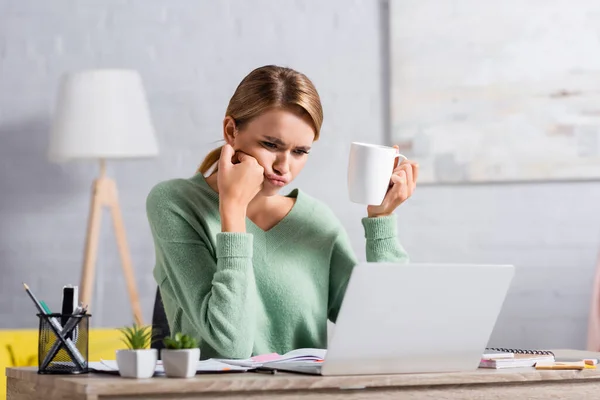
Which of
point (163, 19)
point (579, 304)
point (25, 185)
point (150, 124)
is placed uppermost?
point (163, 19)

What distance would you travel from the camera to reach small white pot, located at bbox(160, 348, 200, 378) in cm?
104

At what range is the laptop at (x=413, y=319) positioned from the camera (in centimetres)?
106

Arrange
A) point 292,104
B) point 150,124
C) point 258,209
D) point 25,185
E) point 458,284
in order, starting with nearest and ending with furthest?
point 458,284 → point 292,104 → point 258,209 → point 150,124 → point 25,185

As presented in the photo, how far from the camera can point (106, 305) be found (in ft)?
10.1

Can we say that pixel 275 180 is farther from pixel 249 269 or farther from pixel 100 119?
pixel 100 119

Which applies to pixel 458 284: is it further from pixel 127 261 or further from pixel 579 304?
pixel 579 304

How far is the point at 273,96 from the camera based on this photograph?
1521 millimetres

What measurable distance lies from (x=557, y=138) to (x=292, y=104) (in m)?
1.92

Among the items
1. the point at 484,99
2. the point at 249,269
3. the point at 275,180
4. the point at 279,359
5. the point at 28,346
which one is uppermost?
the point at 484,99

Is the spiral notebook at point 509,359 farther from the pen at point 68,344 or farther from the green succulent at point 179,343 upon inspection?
the pen at point 68,344

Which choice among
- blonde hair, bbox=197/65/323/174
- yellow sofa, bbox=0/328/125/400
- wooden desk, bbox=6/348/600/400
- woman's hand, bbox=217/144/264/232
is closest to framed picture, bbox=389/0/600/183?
yellow sofa, bbox=0/328/125/400

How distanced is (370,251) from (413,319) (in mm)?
514

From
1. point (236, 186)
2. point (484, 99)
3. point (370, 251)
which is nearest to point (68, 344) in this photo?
point (236, 186)

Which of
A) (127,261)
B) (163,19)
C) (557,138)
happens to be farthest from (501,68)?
(127,261)
